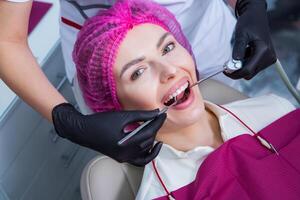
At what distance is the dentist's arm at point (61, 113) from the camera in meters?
0.99

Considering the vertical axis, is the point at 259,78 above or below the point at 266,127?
below

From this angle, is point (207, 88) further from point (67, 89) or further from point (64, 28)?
point (67, 89)

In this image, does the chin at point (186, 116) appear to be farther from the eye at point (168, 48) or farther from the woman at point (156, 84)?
the eye at point (168, 48)

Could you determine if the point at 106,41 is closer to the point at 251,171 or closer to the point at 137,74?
the point at 137,74

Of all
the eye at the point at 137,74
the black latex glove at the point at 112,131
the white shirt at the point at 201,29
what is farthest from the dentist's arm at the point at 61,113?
the white shirt at the point at 201,29

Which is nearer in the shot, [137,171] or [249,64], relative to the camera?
[249,64]

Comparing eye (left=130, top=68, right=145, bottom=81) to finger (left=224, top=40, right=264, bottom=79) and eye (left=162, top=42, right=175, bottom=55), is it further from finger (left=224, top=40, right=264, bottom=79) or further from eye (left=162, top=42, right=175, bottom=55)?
finger (left=224, top=40, right=264, bottom=79)

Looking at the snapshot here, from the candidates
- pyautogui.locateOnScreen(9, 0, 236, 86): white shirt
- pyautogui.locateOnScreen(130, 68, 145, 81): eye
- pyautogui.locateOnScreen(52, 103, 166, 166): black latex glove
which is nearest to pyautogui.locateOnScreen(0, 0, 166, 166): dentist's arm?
pyautogui.locateOnScreen(52, 103, 166, 166): black latex glove

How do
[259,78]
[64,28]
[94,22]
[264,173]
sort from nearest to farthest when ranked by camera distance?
1. [264,173]
2. [94,22]
3. [64,28]
4. [259,78]

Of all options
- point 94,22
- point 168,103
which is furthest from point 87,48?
point 168,103

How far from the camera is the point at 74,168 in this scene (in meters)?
1.79

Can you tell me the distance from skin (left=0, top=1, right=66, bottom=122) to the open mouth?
313mm

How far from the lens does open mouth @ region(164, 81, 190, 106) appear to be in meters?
1.03

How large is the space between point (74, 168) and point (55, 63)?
48cm
